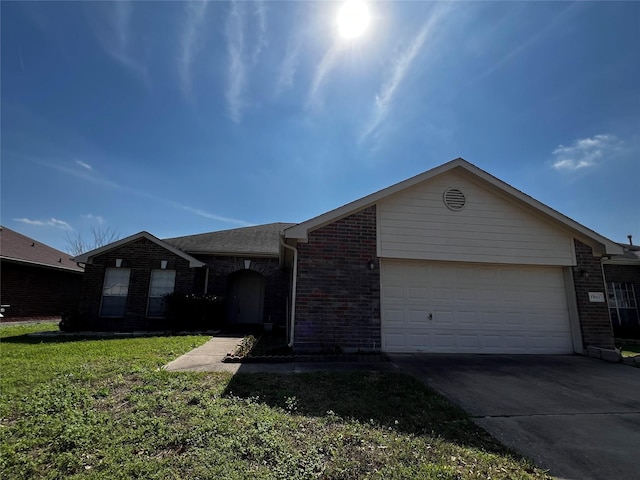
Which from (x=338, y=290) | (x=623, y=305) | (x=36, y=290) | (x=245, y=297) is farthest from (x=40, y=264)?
(x=623, y=305)

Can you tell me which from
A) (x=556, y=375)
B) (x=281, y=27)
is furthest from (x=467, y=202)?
(x=281, y=27)

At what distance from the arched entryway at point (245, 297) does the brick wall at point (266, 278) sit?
941mm

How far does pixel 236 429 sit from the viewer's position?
3.25 metres

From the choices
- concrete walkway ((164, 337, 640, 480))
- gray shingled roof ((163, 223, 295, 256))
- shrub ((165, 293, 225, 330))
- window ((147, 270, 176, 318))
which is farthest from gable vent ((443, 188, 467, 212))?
window ((147, 270, 176, 318))

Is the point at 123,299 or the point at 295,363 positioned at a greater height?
the point at 123,299

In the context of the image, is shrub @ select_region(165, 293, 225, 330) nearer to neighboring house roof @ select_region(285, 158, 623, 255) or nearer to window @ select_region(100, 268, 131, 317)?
window @ select_region(100, 268, 131, 317)

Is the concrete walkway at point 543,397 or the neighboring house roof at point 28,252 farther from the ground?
the neighboring house roof at point 28,252

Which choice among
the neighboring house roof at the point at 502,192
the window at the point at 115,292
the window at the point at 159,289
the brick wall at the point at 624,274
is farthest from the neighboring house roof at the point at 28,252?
the brick wall at the point at 624,274

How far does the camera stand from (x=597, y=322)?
26.2ft

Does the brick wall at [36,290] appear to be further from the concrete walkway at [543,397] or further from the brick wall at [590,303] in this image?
the brick wall at [590,303]

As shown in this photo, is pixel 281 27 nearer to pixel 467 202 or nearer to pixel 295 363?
pixel 467 202

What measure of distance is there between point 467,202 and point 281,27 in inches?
264

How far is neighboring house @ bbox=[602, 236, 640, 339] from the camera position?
1327cm

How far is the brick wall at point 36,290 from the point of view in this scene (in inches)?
562
